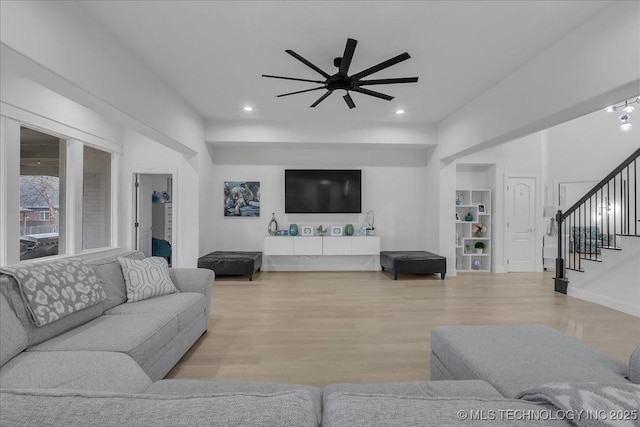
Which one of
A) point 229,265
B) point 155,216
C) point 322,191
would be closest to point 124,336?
point 229,265

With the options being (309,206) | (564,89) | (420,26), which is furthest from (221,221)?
(564,89)

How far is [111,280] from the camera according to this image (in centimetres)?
260

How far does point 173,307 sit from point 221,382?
1.39m

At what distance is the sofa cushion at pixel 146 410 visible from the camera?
0.61 metres

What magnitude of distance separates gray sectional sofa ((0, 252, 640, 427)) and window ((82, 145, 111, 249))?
2.99 m

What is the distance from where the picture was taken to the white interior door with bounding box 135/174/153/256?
6.00m

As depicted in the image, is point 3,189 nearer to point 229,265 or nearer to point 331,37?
point 229,265

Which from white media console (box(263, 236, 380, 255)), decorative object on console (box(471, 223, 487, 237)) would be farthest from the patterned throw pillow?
decorative object on console (box(471, 223, 487, 237))

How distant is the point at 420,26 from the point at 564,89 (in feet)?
5.16

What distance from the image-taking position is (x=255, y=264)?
5762 mm

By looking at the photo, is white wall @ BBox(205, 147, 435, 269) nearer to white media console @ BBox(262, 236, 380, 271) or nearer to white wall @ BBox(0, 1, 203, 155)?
white media console @ BBox(262, 236, 380, 271)

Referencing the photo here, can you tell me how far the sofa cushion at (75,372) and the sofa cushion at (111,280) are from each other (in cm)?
81

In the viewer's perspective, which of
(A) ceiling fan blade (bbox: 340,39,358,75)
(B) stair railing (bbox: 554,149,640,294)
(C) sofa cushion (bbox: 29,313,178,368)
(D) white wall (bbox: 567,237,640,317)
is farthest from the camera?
(B) stair railing (bbox: 554,149,640,294)

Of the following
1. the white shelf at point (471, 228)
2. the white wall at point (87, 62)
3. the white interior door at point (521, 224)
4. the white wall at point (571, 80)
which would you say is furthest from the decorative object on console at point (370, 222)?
the white wall at point (87, 62)
